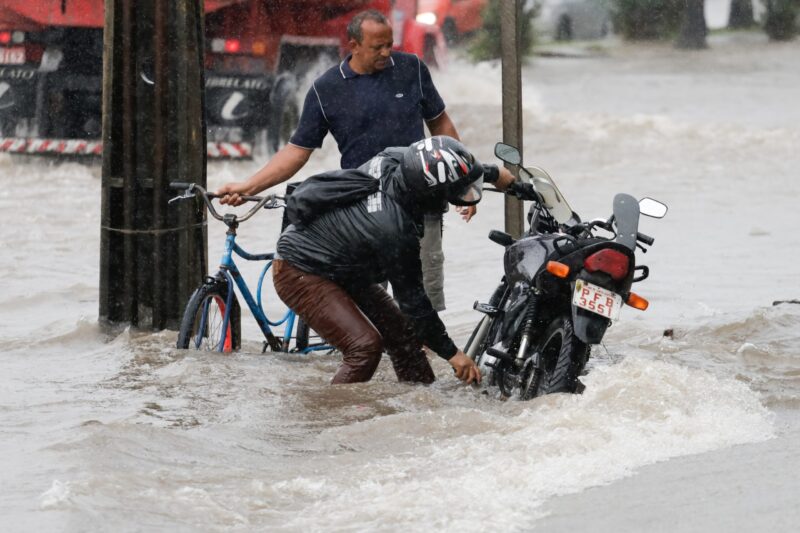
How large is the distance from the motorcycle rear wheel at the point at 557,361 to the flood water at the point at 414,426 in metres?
0.10

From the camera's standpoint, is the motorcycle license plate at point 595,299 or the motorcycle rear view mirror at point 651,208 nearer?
the motorcycle license plate at point 595,299

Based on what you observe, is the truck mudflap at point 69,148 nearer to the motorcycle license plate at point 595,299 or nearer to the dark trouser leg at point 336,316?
the dark trouser leg at point 336,316

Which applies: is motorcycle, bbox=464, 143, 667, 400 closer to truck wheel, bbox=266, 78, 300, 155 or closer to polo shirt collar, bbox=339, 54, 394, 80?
polo shirt collar, bbox=339, 54, 394, 80

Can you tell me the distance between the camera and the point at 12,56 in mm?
16938

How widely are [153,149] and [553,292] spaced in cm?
327

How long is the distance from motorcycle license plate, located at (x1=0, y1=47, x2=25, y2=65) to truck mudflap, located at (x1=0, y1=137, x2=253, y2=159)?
0.90 metres

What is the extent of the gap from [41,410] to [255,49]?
10367 millimetres

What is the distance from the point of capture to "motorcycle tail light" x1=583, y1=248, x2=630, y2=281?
6023 mm

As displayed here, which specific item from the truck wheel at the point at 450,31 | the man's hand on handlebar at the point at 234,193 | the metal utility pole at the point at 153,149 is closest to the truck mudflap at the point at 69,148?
the truck wheel at the point at 450,31

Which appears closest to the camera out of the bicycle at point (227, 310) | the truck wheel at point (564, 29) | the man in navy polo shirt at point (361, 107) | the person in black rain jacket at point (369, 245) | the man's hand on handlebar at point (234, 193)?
the person in black rain jacket at point (369, 245)

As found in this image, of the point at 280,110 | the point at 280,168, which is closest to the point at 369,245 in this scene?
the point at 280,168

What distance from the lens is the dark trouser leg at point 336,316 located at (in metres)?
6.63

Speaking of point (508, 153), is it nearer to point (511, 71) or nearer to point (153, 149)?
point (511, 71)

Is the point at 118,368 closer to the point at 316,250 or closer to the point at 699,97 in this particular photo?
the point at 316,250
